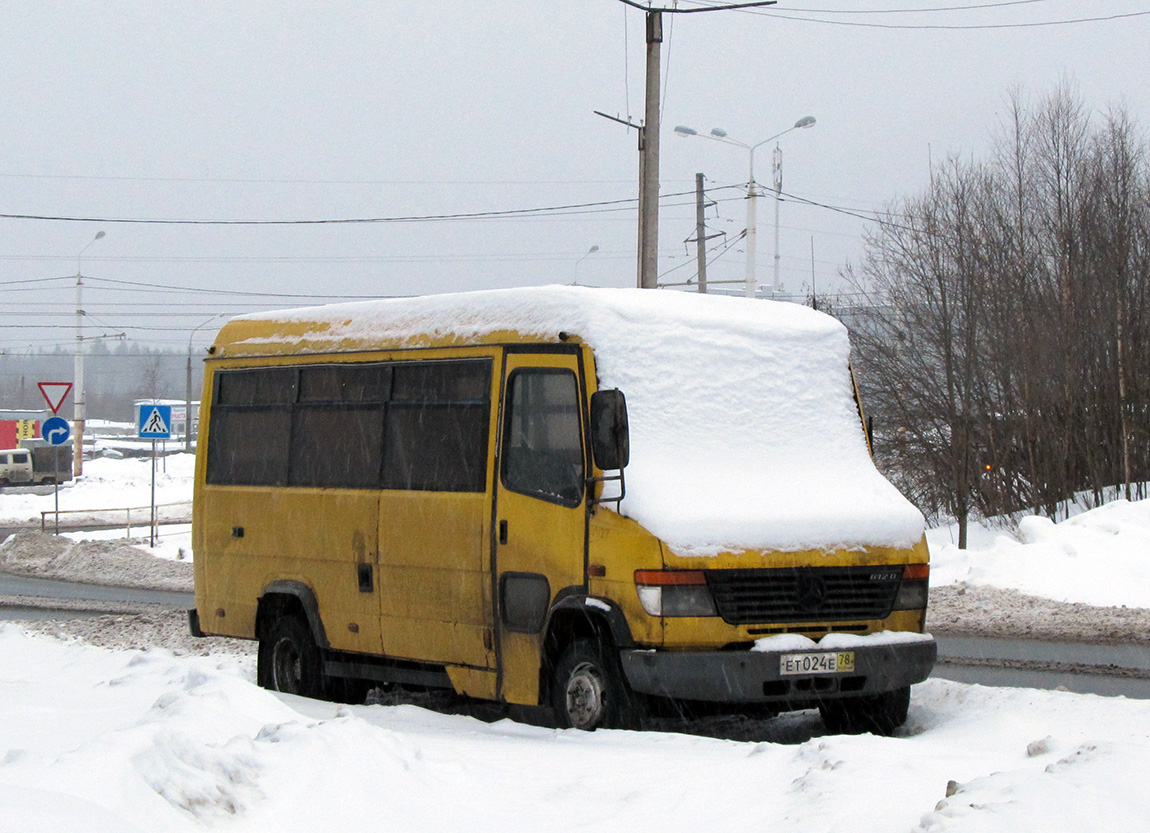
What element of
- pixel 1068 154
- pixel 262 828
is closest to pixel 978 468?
pixel 1068 154

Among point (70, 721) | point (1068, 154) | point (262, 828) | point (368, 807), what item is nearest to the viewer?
point (262, 828)

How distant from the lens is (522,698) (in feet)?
28.5

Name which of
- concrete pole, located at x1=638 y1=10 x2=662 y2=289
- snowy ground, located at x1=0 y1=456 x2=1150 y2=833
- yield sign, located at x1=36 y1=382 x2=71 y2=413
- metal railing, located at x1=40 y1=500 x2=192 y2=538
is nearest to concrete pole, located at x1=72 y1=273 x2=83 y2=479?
metal railing, located at x1=40 y1=500 x2=192 y2=538

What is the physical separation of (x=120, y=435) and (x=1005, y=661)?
123031mm

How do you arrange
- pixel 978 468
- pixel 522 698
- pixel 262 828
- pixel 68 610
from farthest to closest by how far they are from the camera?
pixel 978 468 → pixel 68 610 → pixel 522 698 → pixel 262 828

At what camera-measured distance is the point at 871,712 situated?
853cm

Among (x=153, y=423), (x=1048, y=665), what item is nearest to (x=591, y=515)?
(x=1048, y=665)

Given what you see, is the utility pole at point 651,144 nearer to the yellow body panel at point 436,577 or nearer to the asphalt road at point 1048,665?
the asphalt road at point 1048,665

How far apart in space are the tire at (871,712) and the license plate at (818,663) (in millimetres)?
595

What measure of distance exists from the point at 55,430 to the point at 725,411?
24264 millimetres

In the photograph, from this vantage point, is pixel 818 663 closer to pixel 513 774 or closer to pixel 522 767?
pixel 522 767

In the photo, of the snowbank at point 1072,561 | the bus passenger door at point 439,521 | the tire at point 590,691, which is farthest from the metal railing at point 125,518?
the tire at point 590,691

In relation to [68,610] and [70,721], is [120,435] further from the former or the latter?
[70,721]

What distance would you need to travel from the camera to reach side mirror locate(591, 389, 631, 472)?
25.7 feet
